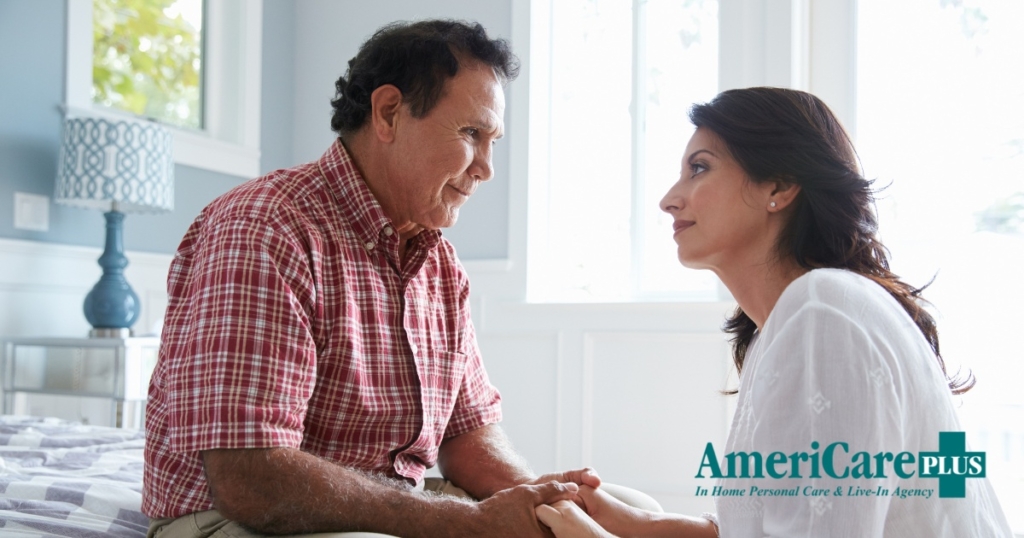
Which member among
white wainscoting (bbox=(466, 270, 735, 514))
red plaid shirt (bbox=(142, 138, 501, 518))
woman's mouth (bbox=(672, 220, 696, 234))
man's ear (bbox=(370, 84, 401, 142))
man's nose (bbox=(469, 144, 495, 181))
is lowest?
white wainscoting (bbox=(466, 270, 735, 514))

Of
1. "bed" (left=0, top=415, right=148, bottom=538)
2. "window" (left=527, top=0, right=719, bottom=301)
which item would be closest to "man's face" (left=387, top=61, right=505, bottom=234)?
"bed" (left=0, top=415, right=148, bottom=538)

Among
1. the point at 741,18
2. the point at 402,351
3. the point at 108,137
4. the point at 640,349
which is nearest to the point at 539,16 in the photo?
the point at 741,18

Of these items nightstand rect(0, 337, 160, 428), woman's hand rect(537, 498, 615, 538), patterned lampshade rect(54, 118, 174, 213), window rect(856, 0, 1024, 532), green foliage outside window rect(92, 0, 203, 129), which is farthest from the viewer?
green foliage outside window rect(92, 0, 203, 129)

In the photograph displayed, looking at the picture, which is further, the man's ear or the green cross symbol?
the man's ear

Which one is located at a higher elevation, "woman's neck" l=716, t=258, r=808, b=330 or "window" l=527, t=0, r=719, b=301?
"window" l=527, t=0, r=719, b=301

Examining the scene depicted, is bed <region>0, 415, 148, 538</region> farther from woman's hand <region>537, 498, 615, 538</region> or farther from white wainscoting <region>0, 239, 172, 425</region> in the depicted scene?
white wainscoting <region>0, 239, 172, 425</region>

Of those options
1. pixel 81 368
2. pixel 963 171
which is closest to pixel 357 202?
pixel 81 368

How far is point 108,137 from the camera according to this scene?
288 centimetres

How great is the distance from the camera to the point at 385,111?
1.58m

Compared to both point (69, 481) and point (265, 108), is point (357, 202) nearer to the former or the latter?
point (69, 481)

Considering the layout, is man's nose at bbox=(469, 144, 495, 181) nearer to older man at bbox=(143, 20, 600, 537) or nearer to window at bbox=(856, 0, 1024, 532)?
older man at bbox=(143, 20, 600, 537)

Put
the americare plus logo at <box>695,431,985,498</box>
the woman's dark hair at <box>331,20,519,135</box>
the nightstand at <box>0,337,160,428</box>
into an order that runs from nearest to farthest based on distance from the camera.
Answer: the americare plus logo at <box>695,431,985,498</box>, the woman's dark hair at <box>331,20,519,135</box>, the nightstand at <box>0,337,160,428</box>

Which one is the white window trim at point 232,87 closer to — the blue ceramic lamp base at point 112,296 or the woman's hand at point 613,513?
the blue ceramic lamp base at point 112,296

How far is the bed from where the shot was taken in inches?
50.3
